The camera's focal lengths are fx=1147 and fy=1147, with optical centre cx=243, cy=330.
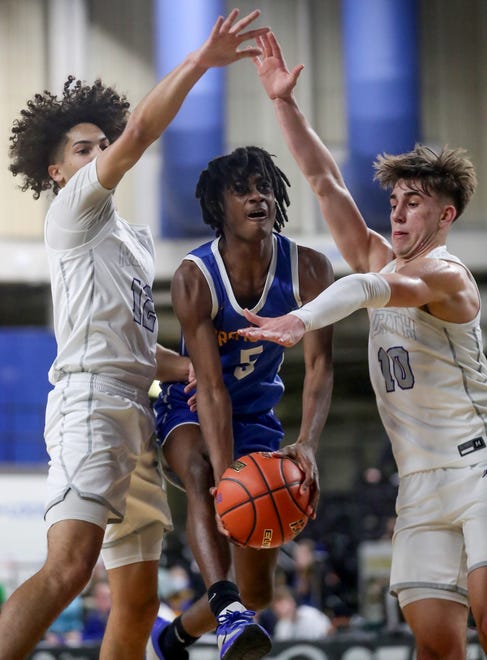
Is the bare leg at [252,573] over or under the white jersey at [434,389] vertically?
under

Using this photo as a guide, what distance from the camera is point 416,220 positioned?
484 cm

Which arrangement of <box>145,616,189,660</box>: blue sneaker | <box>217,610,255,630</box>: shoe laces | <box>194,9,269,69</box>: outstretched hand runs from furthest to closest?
<box>145,616,189,660</box>: blue sneaker < <box>194,9,269,69</box>: outstretched hand < <box>217,610,255,630</box>: shoe laces

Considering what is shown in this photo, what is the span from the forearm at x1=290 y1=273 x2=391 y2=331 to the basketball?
2.11 feet

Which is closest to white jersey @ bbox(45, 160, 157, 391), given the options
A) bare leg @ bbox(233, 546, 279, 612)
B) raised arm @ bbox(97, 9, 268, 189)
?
raised arm @ bbox(97, 9, 268, 189)

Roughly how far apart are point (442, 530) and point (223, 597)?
0.93 metres

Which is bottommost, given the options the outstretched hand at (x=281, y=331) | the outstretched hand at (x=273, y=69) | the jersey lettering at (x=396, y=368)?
the jersey lettering at (x=396, y=368)

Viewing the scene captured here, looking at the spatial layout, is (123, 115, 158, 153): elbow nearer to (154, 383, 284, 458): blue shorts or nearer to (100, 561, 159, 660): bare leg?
(154, 383, 284, 458): blue shorts

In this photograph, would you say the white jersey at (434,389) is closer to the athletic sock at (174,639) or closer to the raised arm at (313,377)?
the raised arm at (313,377)

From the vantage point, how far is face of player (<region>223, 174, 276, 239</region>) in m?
4.82

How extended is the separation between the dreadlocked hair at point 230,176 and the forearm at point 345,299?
2.48 feet

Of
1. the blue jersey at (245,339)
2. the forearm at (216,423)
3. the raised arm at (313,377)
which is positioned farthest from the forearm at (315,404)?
the forearm at (216,423)

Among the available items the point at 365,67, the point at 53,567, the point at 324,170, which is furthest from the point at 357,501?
the point at 53,567

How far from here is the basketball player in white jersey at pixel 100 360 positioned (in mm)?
4332

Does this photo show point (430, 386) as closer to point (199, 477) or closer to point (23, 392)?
point (199, 477)
